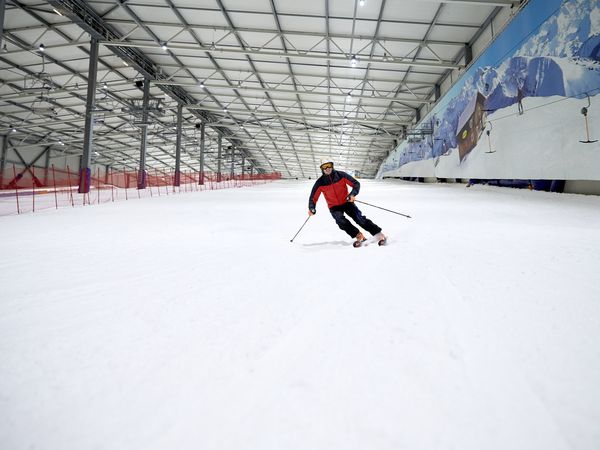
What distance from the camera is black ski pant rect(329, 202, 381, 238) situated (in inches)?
164

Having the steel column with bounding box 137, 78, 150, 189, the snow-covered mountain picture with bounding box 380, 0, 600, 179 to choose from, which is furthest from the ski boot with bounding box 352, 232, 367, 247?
the steel column with bounding box 137, 78, 150, 189

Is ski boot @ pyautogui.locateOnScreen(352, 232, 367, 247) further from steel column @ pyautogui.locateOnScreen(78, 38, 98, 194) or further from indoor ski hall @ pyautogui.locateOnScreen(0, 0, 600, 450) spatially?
steel column @ pyautogui.locateOnScreen(78, 38, 98, 194)

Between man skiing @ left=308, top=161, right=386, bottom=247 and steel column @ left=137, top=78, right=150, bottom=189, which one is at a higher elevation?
steel column @ left=137, top=78, right=150, bottom=189

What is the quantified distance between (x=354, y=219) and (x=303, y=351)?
295 cm

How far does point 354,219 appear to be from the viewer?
4324 mm

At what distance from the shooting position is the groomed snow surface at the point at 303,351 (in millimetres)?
1122

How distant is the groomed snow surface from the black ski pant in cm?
82

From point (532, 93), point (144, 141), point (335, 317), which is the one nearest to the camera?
point (335, 317)

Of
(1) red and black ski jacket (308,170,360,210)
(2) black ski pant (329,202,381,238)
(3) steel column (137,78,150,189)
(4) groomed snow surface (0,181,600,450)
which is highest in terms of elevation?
(3) steel column (137,78,150,189)

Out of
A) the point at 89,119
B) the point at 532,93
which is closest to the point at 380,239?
the point at 532,93

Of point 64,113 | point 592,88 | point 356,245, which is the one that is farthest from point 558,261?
point 64,113

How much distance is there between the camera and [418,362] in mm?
1488

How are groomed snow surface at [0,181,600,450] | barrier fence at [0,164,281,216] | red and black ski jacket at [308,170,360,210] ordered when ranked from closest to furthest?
groomed snow surface at [0,181,600,450] < red and black ski jacket at [308,170,360,210] < barrier fence at [0,164,281,216]

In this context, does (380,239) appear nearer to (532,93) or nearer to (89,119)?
(532,93)
